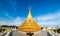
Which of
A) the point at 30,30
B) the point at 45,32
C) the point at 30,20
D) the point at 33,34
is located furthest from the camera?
the point at 30,20

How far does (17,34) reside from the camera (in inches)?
699

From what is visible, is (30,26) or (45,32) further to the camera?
(30,26)

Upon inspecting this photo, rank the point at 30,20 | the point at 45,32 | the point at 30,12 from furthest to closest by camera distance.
Answer: the point at 30,12 → the point at 30,20 → the point at 45,32

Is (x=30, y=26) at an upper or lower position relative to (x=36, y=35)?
upper

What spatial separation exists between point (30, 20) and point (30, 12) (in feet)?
7.00

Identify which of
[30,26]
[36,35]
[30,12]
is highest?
[30,12]

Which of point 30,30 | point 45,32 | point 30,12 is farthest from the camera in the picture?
point 30,12

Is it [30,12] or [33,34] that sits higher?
[30,12]

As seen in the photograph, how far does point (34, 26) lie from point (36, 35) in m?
3.29

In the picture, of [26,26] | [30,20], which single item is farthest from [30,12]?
[26,26]

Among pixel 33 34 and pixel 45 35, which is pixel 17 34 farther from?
pixel 45 35

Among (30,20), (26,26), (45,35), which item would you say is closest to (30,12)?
(30,20)

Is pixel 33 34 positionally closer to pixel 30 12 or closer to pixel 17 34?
pixel 17 34

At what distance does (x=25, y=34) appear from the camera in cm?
1864
